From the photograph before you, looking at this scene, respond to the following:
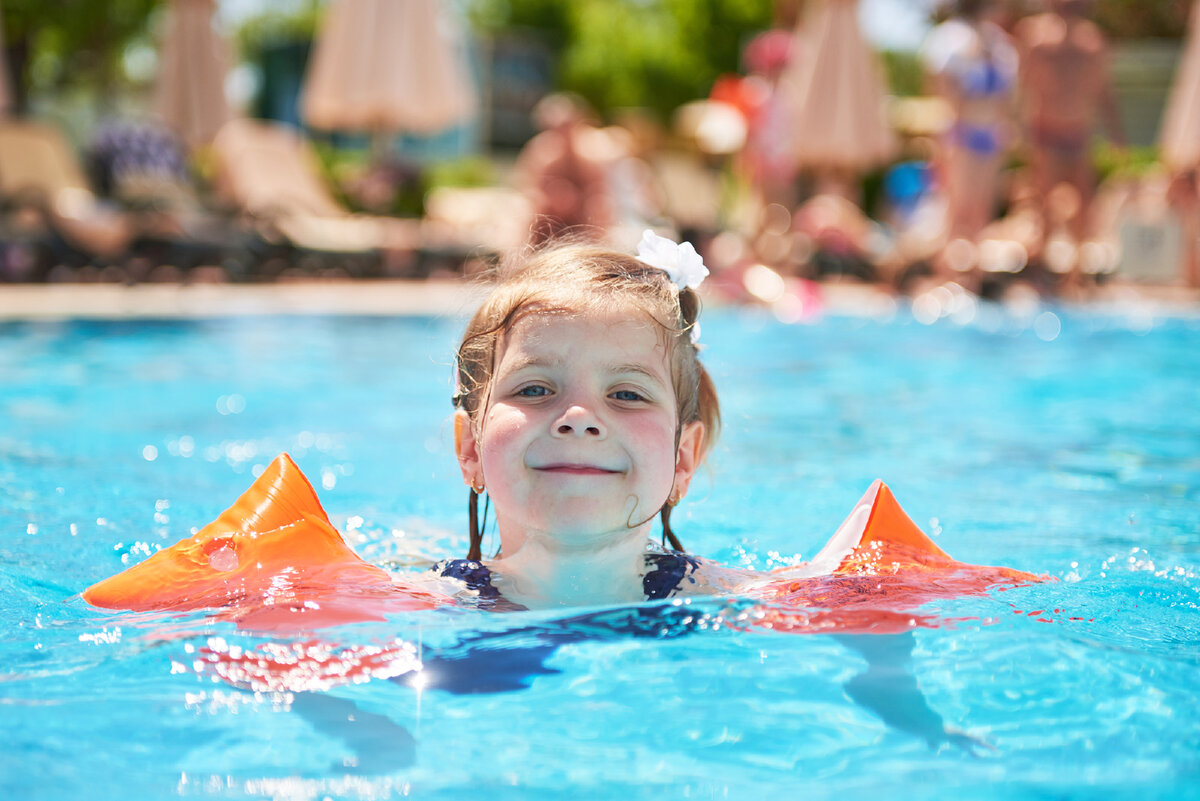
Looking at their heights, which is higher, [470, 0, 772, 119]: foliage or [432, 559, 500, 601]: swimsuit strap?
[470, 0, 772, 119]: foliage

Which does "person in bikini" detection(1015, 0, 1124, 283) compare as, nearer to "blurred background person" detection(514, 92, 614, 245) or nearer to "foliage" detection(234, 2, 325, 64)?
A: "blurred background person" detection(514, 92, 614, 245)

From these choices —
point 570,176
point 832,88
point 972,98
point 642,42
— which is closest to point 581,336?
point 570,176

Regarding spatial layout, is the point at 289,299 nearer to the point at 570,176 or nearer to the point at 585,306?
the point at 570,176

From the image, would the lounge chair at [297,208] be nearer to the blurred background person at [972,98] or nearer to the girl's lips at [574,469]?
the blurred background person at [972,98]

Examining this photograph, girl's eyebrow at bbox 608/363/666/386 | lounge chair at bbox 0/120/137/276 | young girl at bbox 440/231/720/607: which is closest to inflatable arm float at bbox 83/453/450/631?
young girl at bbox 440/231/720/607

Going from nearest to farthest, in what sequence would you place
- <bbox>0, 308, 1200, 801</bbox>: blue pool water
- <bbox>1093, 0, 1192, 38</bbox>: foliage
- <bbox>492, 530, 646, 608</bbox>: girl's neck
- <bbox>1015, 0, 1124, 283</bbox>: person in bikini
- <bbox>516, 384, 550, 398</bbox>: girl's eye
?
<bbox>0, 308, 1200, 801</bbox>: blue pool water
<bbox>516, 384, 550, 398</bbox>: girl's eye
<bbox>492, 530, 646, 608</bbox>: girl's neck
<bbox>1015, 0, 1124, 283</bbox>: person in bikini
<bbox>1093, 0, 1192, 38</bbox>: foliage

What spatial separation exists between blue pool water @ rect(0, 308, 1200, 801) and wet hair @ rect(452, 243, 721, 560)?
48 cm

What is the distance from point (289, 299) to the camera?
34.1 ft

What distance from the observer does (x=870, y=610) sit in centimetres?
241

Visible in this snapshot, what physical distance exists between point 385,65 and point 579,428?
1134 centimetres

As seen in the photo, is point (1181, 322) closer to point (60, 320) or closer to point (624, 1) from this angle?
point (60, 320)

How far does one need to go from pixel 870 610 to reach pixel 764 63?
43.7ft

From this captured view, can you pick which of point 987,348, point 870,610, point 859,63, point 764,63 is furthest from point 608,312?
point 764,63

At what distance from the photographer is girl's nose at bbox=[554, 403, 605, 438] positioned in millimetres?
2254
